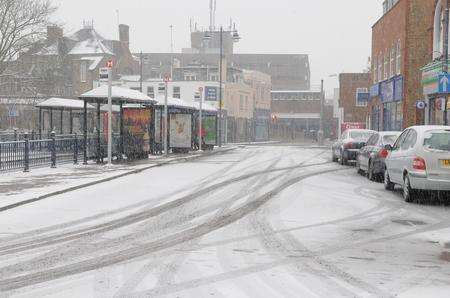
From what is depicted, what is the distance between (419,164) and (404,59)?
757 inches

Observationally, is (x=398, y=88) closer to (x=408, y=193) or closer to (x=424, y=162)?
(x=408, y=193)

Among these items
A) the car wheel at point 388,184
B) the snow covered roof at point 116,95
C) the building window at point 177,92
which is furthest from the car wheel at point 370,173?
the building window at point 177,92

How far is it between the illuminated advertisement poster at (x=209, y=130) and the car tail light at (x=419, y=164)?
27106mm

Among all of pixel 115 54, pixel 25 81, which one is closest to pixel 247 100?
pixel 115 54

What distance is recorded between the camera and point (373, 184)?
1838 cm

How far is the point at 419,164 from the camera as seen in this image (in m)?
13.7

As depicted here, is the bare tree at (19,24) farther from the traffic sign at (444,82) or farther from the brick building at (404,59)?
the traffic sign at (444,82)

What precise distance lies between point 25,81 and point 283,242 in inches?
1665

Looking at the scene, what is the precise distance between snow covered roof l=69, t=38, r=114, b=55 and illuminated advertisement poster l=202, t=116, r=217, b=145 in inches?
1571

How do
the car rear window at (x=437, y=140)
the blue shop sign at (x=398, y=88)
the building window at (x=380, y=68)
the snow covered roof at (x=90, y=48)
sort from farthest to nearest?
the snow covered roof at (x=90, y=48), the building window at (x=380, y=68), the blue shop sign at (x=398, y=88), the car rear window at (x=437, y=140)

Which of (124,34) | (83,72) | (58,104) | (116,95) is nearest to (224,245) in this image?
(116,95)

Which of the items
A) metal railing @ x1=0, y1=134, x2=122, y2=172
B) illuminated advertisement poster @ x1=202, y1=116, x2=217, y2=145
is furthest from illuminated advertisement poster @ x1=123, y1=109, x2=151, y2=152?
illuminated advertisement poster @ x1=202, y1=116, x2=217, y2=145

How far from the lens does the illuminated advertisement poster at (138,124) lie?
27.3m

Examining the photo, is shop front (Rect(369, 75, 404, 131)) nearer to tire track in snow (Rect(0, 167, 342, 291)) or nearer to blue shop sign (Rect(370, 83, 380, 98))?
blue shop sign (Rect(370, 83, 380, 98))
